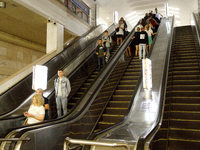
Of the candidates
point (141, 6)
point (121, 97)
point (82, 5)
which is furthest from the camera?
point (141, 6)

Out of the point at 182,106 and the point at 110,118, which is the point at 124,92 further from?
the point at 182,106

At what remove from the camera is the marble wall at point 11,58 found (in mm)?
10769

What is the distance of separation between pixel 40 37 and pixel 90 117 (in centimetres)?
914

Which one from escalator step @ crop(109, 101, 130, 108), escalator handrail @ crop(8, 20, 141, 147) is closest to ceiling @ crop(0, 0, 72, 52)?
escalator handrail @ crop(8, 20, 141, 147)

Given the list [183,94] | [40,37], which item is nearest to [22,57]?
[40,37]

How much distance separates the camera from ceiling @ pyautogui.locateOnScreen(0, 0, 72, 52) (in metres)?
8.13

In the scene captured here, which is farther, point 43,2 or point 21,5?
point 43,2

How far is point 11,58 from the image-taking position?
37.3 feet

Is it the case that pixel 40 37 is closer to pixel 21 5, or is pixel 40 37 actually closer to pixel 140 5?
pixel 21 5

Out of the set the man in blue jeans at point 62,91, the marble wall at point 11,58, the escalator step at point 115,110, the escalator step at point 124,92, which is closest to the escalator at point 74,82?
the man in blue jeans at point 62,91

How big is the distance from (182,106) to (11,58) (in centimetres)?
936

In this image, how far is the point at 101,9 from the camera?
19.6m

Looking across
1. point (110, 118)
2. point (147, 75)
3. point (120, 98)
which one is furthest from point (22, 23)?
point (147, 75)

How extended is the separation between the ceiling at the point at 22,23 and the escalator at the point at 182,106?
598 cm
